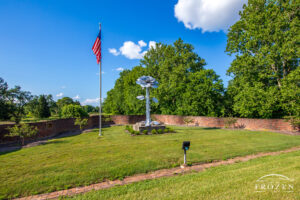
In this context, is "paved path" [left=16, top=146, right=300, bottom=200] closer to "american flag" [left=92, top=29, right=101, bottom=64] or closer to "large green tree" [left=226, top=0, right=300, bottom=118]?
"american flag" [left=92, top=29, right=101, bottom=64]

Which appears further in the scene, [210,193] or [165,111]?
[165,111]

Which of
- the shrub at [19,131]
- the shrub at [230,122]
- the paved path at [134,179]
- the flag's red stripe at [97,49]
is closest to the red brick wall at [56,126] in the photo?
the shrub at [19,131]

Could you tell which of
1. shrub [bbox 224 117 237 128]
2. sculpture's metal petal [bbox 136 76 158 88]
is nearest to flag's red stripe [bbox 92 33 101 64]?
sculpture's metal petal [bbox 136 76 158 88]

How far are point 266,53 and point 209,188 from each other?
843 inches

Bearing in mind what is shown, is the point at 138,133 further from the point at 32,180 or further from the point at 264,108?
the point at 264,108

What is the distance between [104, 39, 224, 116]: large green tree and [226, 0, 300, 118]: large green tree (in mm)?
3916

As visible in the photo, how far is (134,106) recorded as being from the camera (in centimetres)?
3497

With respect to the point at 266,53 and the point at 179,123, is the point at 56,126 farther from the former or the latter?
the point at 266,53

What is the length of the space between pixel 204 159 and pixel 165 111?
2381 centimetres

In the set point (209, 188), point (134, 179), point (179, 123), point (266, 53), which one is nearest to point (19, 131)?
point (134, 179)

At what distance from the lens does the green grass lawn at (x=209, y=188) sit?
13.5ft

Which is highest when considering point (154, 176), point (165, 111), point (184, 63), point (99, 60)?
point (184, 63)

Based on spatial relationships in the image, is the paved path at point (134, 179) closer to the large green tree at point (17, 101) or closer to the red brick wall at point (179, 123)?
the red brick wall at point (179, 123)

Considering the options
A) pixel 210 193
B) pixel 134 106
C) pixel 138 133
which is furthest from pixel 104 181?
pixel 134 106
